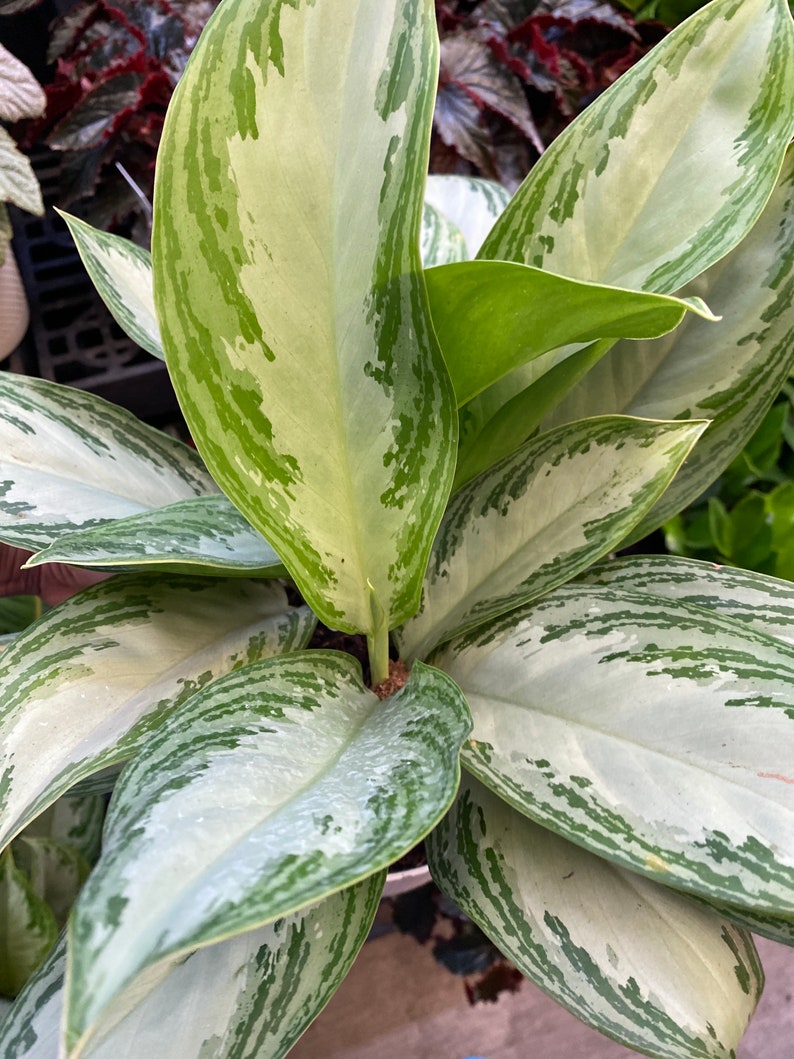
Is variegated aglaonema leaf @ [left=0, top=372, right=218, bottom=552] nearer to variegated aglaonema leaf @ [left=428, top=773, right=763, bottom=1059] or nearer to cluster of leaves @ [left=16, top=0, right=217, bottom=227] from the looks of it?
variegated aglaonema leaf @ [left=428, top=773, right=763, bottom=1059]

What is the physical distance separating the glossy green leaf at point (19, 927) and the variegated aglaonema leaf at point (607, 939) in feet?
0.90

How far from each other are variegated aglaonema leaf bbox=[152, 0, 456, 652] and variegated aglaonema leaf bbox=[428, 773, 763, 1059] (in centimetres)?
18

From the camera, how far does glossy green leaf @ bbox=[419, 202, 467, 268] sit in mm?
507

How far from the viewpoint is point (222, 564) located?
35cm

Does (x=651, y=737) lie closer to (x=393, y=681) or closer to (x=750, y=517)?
(x=393, y=681)

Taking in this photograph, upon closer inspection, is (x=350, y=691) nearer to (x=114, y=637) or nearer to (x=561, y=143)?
(x=114, y=637)

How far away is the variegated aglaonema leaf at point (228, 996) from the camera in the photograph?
32cm

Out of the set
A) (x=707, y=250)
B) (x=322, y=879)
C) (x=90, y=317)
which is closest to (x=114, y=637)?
(x=322, y=879)

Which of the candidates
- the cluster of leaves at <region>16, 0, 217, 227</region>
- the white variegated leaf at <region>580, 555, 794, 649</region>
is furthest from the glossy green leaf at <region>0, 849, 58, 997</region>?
the cluster of leaves at <region>16, 0, 217, 227</region>

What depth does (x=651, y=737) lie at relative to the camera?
0.32m

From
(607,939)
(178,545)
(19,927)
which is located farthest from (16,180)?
(607,939)

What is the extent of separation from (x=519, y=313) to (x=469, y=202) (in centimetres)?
37

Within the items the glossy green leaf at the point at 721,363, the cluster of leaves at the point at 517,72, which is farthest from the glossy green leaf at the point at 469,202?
the cluster of leaves at the point at 517,72

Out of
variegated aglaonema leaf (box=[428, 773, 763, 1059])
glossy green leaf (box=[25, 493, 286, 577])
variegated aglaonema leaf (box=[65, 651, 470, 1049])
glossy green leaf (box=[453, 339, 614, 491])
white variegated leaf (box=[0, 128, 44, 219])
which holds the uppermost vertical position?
white variegated leaf (box=[0, 128, 44, 219])
